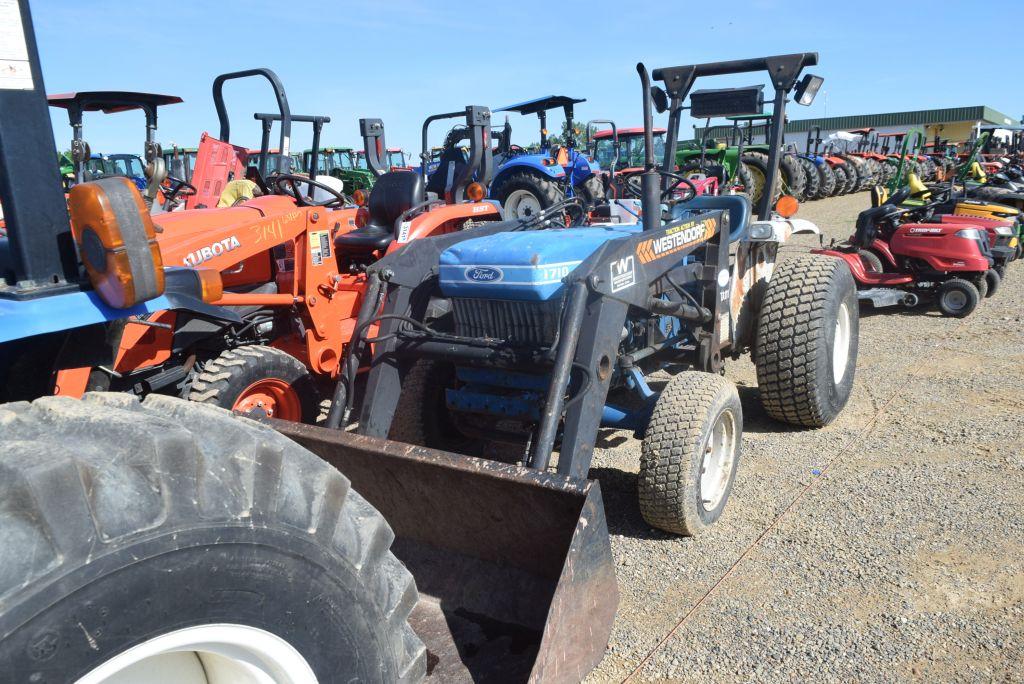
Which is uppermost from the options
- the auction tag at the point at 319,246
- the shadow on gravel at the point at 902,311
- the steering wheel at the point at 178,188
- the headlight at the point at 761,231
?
the steering wheel at the point at 178,188

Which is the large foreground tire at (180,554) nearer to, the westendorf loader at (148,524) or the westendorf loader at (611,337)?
the westendorf loader at (148,524)

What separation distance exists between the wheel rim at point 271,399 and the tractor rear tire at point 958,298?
6.33 m

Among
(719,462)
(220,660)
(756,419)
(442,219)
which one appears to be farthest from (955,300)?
(220,660)

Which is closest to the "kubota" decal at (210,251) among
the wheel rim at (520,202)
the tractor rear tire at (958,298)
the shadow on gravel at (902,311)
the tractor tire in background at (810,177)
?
the shadow on gravel at (902,311)

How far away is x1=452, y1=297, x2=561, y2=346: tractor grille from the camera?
344 cm

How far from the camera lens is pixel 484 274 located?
11.4 ft

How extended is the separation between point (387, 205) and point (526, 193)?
7.62m

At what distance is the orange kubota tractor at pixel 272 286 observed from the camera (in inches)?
161

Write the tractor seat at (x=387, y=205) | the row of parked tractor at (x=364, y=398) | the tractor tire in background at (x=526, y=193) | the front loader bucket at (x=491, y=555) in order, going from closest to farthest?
the row of parked tractor at (x=364, y=398) → the front loader bucket at (x=491, y=555) → the tractor seat at (x=387, y=205) → the tractor tire in background at (x=526, y=193)

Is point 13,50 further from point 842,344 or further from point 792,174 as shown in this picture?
point 792,174

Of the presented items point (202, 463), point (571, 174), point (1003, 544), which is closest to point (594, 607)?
point (202, 463)

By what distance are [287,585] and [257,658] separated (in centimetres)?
15

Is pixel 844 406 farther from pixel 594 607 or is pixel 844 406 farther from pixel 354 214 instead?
pixel 354 214

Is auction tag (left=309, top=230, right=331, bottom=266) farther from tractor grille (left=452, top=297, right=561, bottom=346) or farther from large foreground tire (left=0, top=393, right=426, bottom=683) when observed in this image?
large foreground tire (left=0, top=393, right=426, bottom=683)
